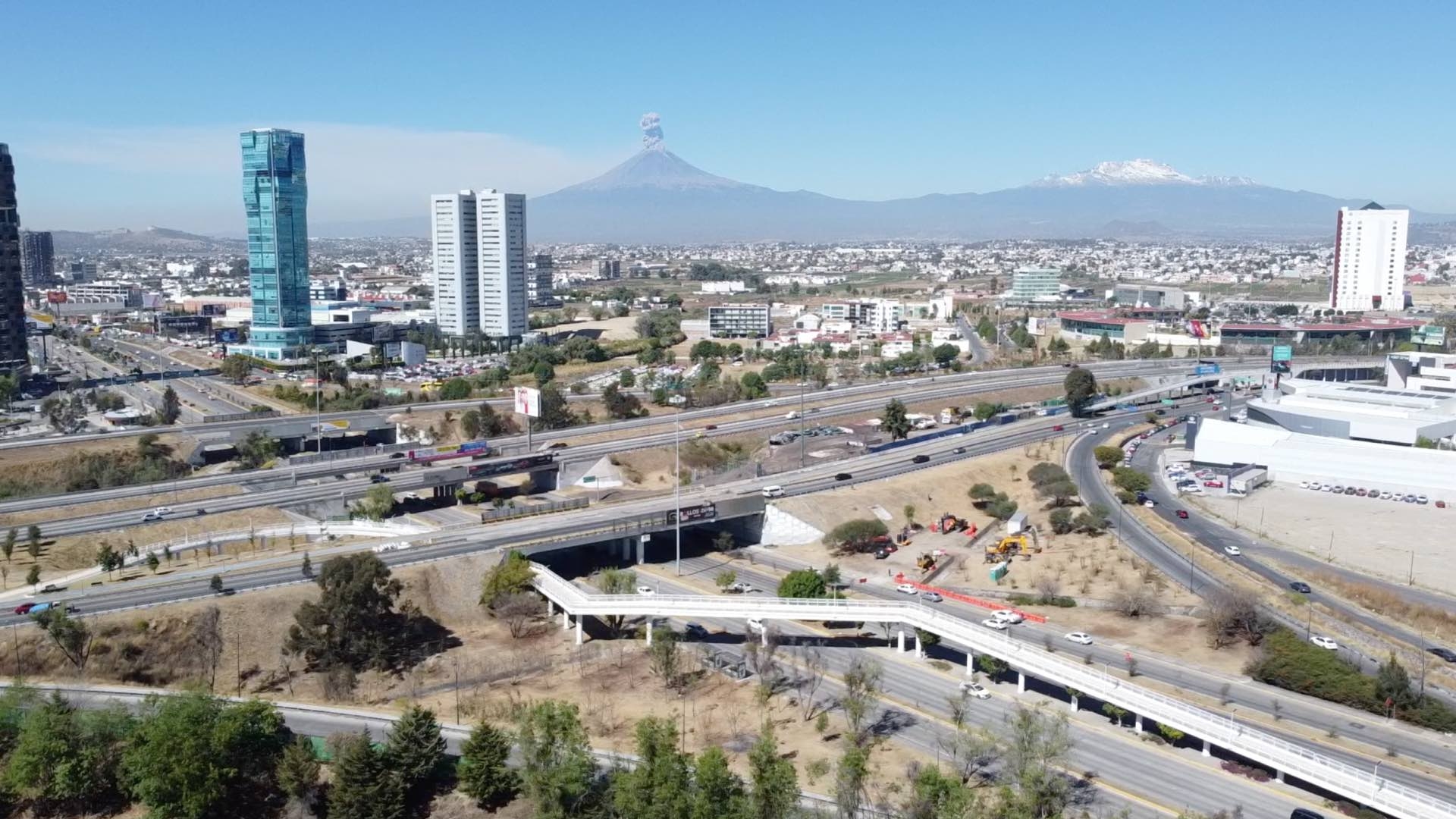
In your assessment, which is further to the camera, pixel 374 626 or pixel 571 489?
pixel 571 489

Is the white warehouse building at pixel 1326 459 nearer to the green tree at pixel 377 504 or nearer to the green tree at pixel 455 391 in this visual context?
the green tree at pixel 377 504

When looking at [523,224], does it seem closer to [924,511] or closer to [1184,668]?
[924,511]

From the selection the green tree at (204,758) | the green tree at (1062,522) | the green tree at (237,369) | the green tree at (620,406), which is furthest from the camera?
the green tree at (237,369)

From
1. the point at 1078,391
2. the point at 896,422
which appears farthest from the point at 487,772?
the point at 1078,391

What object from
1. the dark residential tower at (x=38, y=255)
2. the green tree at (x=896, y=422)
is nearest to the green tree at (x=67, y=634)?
the green tree at (x=896, y=422)

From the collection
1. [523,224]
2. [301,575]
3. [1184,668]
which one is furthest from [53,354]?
[1184,668]

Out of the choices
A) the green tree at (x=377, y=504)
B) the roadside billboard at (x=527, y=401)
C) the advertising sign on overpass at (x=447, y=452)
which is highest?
the roadside billboard at (x=527, y=401)

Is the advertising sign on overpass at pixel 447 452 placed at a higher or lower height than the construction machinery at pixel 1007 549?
higher

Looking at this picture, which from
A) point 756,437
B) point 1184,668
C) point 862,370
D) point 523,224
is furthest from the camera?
point 523,224
